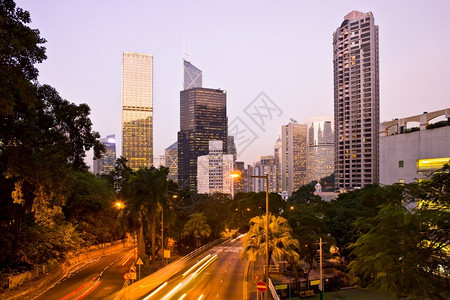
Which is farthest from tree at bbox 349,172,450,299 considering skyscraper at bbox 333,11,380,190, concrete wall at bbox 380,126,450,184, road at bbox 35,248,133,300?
skyscraper at bbox 333,11,380,190

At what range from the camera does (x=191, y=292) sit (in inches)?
1032

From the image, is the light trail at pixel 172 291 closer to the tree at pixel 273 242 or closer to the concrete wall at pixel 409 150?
the tree at pixel 273 242

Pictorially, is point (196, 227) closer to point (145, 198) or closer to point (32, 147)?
point (145, 198)

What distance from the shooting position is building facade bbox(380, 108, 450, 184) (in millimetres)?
42409

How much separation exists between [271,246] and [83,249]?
30.2 metres

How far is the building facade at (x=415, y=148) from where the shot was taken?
4241cm

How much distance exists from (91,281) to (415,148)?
4226 cm

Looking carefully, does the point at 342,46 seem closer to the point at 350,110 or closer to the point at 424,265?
the point at 350,110

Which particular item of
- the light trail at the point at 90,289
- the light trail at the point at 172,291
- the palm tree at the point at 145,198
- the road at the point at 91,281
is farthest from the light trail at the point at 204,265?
the light trail at the point at 90,289

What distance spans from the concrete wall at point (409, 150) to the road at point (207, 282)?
25554 mm

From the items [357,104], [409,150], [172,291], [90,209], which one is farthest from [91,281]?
[357,104]

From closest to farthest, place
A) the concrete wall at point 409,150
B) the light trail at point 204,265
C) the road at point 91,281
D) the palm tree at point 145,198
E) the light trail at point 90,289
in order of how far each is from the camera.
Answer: the light trail at point 90,289
the road at point 91,281
the light trail at point 204,265
the palm tree at point 145,198
the concrete wall at point 409,150

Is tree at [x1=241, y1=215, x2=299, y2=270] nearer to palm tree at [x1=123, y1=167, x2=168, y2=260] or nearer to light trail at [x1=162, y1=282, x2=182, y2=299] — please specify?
light trail at [x1=162, y1=282, x2=182, y2=299]

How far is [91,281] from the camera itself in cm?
3225
